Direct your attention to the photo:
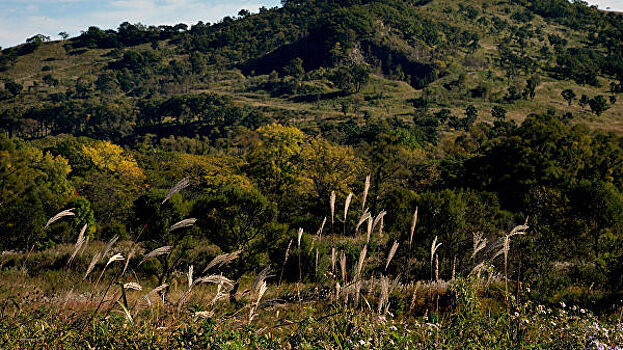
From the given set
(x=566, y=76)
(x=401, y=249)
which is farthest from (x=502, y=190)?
(x=566, y=76)

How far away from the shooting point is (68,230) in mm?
29391

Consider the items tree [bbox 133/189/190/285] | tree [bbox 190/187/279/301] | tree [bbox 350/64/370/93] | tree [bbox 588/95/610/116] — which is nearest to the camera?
tree [bbox 133/189/190/285]

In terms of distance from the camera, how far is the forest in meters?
4.29

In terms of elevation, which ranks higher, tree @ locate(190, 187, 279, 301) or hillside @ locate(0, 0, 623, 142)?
hillside @ locate(0, 0, 623, 142)

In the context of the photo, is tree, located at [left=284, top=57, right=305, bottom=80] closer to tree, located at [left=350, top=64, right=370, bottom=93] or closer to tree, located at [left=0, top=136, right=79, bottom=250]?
tree, located at [left=350, top=64, right=370, bottom=93]

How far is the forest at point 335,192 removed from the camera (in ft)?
14.1

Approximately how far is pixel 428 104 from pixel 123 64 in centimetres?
14414

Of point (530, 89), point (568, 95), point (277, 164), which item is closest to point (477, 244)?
point (277, 164)

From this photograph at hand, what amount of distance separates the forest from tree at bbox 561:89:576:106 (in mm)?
2807

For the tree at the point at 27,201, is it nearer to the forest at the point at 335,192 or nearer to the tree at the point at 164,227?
the forest at the point at 335,192

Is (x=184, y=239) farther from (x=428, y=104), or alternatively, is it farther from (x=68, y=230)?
(x=428, y=104)

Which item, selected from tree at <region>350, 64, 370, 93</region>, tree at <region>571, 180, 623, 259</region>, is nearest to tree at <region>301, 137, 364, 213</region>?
tree at <region>571, 180, 623, 259</region>

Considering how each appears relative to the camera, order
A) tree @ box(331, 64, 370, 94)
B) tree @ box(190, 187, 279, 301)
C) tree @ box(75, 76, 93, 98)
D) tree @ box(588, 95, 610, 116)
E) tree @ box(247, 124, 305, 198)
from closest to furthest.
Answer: tree @ box(190, 187, 279, 301) < tree @ box(247, 124, 305, 198) < tree @ box(588, 95, 610, 116) < tree @ box(331, 64, 370, 94) < tree @ box(75, 76, 93, 98)

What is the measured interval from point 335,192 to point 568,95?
333 ft
